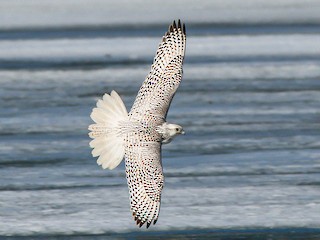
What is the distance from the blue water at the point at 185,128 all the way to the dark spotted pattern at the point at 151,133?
508mm

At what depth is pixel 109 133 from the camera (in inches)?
287

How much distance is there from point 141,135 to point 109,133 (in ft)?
0.71

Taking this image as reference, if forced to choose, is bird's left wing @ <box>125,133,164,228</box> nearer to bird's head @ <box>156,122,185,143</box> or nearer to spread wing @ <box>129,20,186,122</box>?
bird's head @ <box>156,122,185,143</box>

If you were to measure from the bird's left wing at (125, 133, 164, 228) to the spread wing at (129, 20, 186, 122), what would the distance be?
0.82 ft

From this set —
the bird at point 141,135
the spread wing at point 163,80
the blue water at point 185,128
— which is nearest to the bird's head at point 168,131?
the bird at point 141,135

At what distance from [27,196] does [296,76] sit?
16.6ft

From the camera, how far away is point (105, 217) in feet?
25.0

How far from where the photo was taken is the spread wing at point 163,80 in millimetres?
7418

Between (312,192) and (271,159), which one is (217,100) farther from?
(312,192)

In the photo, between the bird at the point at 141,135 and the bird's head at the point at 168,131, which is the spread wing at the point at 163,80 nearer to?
the bird at the point at 141,135

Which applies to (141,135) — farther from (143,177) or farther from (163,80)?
(163,80)

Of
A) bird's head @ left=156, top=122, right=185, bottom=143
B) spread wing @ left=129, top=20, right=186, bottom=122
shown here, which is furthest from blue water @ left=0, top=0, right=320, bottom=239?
spread wing @ left=129, top=20, right=186, bottom=122

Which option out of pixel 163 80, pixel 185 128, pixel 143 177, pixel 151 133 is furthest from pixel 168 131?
pixel 185 128

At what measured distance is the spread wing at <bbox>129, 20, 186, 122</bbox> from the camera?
742 cm
